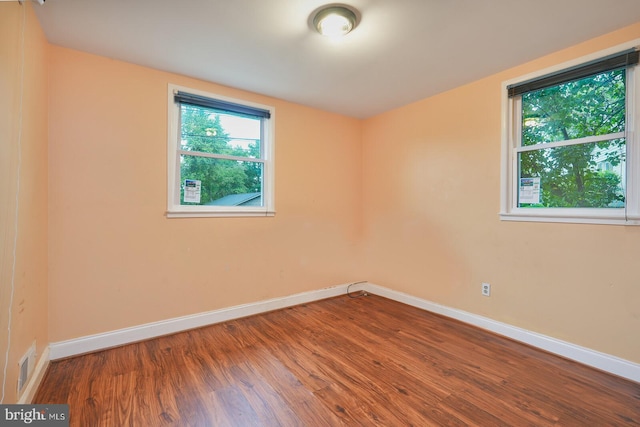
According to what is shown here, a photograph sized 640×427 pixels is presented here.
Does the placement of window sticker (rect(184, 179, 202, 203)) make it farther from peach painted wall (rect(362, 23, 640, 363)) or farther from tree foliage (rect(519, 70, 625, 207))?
tree foliage (rect(519, 70, 625, 207))

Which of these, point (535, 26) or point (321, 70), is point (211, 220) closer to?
point (321, 70)

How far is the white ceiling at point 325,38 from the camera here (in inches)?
69.1

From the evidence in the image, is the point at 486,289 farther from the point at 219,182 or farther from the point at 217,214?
the point at 219,182

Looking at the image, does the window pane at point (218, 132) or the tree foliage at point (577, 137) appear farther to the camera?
the window pane at point (218, 132)

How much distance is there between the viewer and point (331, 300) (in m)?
3.59

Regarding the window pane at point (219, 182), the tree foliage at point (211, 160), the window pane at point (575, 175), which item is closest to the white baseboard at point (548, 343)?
the window pane at point (575, 175)

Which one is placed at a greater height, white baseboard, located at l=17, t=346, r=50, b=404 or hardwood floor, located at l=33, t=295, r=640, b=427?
white baseboard, located at l=17, t=346, r=50, b=404

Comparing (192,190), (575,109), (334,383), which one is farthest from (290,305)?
(575,109)

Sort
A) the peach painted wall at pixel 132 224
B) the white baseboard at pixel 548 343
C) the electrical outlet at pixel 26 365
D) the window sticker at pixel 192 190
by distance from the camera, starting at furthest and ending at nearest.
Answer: the window sticker at pixel 192 190 → the peach painted wall at pixel 132 224 → the white baseboard at pixel 548 343 → the electrical outlet at pixel 26 365

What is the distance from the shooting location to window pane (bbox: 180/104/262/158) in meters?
2.76

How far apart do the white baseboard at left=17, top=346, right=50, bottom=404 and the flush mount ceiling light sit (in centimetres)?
284

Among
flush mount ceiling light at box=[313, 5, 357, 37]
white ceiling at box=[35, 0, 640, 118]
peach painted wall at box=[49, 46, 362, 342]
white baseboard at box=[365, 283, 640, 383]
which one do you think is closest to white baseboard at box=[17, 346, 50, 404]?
peach painted wall at box=[49, 46, 362, 342]

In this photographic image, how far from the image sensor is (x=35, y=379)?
1755mm

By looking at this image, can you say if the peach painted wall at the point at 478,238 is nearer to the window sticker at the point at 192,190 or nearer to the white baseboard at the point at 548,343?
the white baseboard at the point at 548,343
